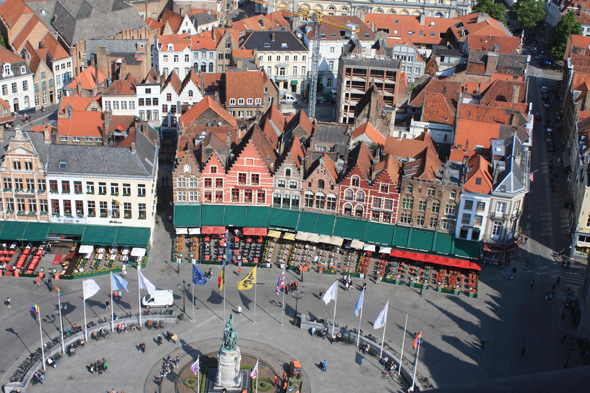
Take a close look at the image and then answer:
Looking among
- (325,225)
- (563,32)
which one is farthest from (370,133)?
(563,32)

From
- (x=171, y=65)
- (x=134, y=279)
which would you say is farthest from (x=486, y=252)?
(x=171, y=65)

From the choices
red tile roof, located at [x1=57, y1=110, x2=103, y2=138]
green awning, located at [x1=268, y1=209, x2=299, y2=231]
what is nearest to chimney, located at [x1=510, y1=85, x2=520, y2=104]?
green awning, located at [x1=268, y1=209, x2=299, y2=231]

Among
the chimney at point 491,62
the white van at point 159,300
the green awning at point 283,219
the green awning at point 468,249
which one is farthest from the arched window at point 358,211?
the chimney at point 491,62

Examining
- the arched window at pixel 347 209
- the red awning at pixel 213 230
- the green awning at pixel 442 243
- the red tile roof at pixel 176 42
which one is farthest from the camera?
the red tile roof at pixel 176 42

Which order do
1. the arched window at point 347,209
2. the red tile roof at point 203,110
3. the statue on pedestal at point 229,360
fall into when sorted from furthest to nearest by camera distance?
the red tile roof at point 203,110
the arched window at point 347,209
the statue on pedestal at point 229,360

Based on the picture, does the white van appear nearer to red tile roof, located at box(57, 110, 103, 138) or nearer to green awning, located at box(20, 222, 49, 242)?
green awning, located at box(20, 222, 49, 242)

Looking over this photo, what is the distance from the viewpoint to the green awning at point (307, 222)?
98.2 meters

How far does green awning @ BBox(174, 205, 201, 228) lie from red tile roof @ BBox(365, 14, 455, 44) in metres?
103

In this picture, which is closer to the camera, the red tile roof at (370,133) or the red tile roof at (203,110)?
the red tile roof at (370,133)

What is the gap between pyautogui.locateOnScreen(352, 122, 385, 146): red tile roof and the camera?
11148 centimetres

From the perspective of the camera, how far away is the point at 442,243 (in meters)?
95.4

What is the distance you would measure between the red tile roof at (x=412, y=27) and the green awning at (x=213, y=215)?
101661mm

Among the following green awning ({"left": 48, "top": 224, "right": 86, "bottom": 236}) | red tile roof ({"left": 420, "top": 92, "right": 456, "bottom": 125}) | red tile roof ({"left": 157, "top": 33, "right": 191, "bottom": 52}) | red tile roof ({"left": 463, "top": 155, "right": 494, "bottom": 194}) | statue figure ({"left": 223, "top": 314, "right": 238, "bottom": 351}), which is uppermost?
red tile roof ({"left": 157, "top": 33, "right": 191, "bottom": 52})

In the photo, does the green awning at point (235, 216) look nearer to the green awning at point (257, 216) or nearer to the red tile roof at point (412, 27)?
the green awning at point (257, 216)
